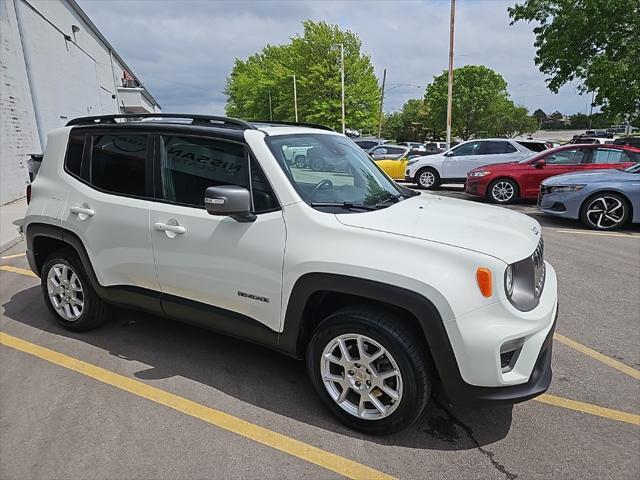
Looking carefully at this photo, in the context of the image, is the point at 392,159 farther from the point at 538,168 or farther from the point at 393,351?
the point at 393,351

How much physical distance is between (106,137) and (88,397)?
6.54ft

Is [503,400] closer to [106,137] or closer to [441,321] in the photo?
[441,321]

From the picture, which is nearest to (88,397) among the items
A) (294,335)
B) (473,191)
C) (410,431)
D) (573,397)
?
(294,335)

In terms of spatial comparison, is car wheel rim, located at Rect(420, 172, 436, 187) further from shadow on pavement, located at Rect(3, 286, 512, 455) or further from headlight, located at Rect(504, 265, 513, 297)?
headlight, located at Rect(504, 265, 513, 297)

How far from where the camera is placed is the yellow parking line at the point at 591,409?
9.04 ft

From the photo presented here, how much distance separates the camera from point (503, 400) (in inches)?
89.5

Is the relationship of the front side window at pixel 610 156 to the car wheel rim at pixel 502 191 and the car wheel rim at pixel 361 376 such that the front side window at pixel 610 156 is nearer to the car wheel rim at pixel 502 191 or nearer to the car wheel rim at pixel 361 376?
the car wheel rim at pixel 502 191

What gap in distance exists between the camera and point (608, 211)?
309 inches

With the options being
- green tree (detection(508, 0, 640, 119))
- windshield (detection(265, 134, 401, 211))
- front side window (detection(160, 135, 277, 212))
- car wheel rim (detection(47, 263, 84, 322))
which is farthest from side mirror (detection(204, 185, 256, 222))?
green tree (detection(508, 0, 640, 119))

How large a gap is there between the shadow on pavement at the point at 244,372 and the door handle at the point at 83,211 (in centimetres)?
113

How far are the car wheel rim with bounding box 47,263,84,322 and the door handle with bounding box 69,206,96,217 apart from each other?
550mm

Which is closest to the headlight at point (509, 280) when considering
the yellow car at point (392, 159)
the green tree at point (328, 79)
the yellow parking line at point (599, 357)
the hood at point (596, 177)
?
the yellow parking line at point (599, 357)

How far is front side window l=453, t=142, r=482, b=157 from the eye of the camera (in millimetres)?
13642

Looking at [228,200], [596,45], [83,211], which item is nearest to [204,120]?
[228,200]
